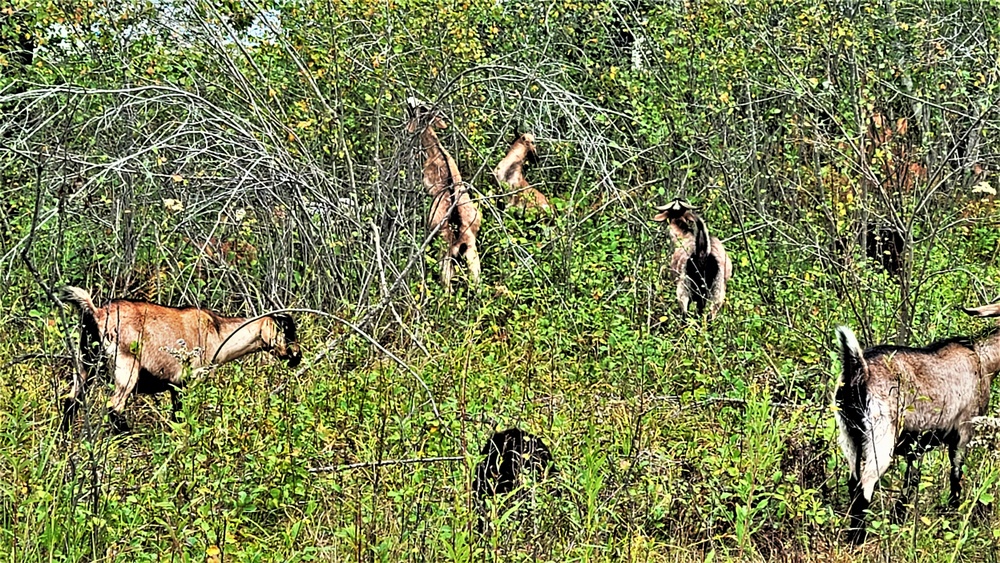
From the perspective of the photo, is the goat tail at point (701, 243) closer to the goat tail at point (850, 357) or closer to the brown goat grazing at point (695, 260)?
the brown goat grazing at point (695, 260)

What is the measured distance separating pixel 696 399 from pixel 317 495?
2349 millimetres

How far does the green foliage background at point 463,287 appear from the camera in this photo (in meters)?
4.81

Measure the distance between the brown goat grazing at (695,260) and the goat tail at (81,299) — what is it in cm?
393

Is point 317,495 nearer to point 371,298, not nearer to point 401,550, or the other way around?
point 401,550

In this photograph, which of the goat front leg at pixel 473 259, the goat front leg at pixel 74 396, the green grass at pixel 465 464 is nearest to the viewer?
the green grass at pixel 465 464

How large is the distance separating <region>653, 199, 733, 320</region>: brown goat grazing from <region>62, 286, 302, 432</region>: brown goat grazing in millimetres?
2860

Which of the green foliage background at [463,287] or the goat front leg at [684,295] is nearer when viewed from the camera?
the green foliage background at [463,287]

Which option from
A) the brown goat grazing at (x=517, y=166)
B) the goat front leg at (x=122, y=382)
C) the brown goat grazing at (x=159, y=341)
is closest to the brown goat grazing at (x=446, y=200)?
the brown goat grazing at (x=517, y=166)

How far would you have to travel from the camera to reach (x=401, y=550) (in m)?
4.43

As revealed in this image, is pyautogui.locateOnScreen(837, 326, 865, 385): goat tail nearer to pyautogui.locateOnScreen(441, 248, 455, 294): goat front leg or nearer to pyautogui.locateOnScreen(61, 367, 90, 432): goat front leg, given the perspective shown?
pyautogui.locateOnScreen(61, 367, 90, 432): goat front leg

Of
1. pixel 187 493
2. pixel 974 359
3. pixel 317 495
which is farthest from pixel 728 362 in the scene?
pixel 187 493

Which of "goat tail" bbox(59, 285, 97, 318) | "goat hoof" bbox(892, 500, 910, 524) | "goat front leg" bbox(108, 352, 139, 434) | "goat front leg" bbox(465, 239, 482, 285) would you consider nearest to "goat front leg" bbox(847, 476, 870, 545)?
"goat hoof" bbox(892, 500, 910, 524)

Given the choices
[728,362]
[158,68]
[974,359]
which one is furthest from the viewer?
[158,68]

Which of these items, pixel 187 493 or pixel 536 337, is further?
pixel 536 337
